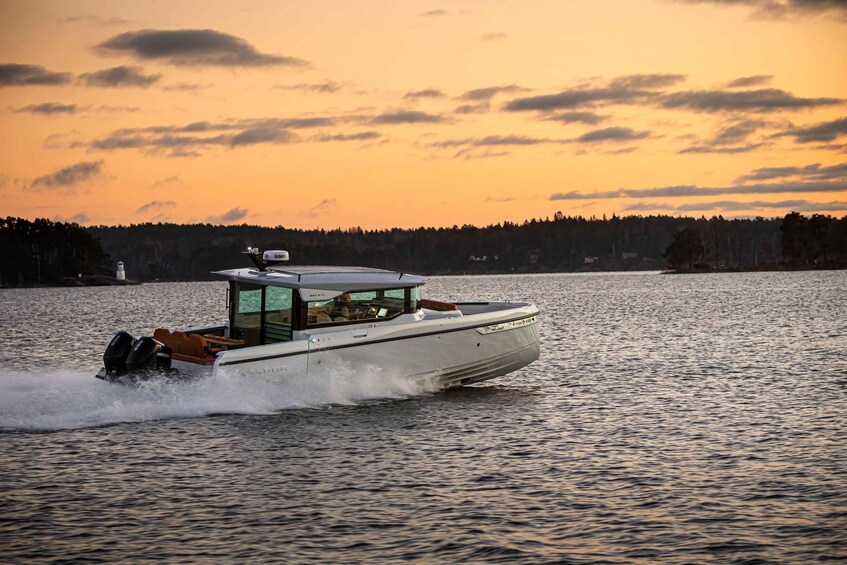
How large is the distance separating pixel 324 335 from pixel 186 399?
3160 millimetres

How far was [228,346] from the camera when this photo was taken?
68.6 ft

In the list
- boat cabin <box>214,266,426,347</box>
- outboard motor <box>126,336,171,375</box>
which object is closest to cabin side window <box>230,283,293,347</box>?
boat cabin <box>214,266,426,347</box>

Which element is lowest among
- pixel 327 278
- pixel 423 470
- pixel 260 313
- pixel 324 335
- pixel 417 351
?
pixel 423 470

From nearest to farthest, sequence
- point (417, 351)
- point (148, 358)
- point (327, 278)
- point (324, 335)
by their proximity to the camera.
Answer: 1. point (148, 358)
2. point (324, 335)
3. point (327, 278)
4. point (417, 351)

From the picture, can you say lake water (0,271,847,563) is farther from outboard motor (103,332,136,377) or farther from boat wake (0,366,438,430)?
outboard motor (103,332,136,377)

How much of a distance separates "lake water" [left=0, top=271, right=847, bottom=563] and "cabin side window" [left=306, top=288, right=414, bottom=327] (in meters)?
1.26

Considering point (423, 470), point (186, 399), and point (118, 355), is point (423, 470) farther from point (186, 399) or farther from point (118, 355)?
point (118, 355)

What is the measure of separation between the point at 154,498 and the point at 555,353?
85.5 feet

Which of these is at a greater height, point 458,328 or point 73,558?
point 458,328

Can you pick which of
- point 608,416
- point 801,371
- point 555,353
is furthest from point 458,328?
point 555,353

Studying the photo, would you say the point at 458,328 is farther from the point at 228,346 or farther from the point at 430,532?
the point at 430,532

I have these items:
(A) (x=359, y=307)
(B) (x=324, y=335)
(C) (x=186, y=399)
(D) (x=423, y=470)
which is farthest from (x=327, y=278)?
(D) (x=423, y=470)

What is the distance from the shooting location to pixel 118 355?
20250 millimetres

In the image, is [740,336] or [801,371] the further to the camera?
[740,336]
